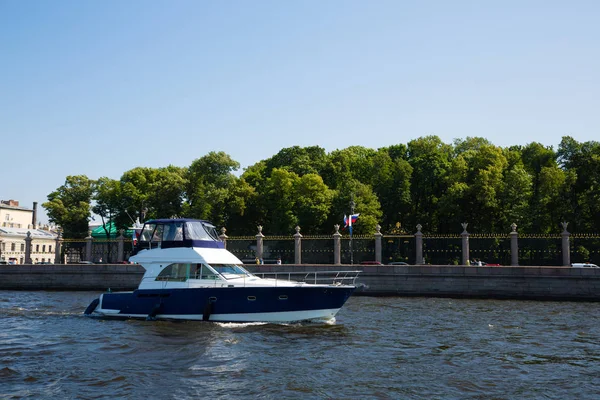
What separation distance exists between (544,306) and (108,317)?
22.4 metres

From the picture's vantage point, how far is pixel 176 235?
2645cm

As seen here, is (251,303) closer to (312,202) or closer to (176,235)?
(176,235)

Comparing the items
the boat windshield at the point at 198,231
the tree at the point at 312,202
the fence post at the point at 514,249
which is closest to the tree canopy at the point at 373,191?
the tree at the point at 312,202

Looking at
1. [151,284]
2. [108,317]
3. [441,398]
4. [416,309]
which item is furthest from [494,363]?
[108,317]

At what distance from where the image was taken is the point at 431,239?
39938mm

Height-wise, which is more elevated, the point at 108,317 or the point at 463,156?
the point at 463,156

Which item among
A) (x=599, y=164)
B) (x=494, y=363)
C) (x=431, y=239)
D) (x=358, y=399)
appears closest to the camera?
(x=358, y=399)

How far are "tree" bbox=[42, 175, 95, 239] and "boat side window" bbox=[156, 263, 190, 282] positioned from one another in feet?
161

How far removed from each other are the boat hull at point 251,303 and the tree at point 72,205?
1964 inches

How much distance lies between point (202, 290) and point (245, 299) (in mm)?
1935

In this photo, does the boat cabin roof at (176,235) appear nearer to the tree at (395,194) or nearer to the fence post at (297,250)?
the fence post at (297,250)

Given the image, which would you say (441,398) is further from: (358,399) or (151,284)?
(151,284)

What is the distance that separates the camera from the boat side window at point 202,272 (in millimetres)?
25141

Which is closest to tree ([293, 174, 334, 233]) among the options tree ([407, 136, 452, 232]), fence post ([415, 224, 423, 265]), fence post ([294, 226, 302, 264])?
tree ([407, 136, 452, 232])
